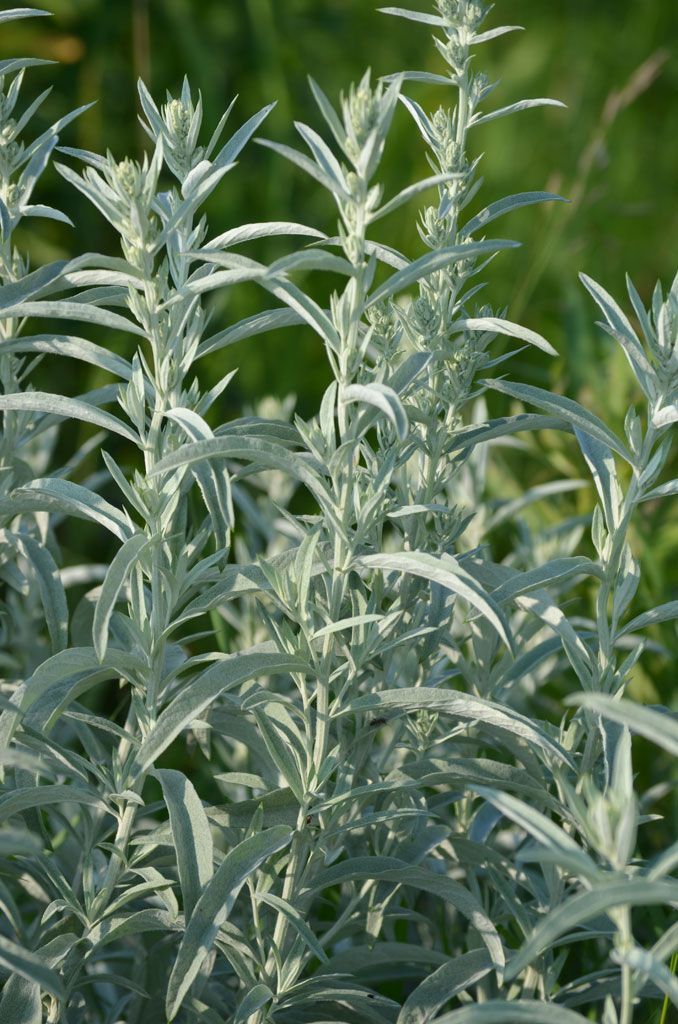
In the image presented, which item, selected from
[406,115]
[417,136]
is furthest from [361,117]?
[417,136]

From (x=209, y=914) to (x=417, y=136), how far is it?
7.20 feet

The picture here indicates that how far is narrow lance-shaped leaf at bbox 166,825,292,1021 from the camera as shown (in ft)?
2.41

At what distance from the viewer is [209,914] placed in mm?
747

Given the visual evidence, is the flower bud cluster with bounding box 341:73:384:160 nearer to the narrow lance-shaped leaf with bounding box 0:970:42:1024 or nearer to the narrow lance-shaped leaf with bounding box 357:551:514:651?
the narrow lance-shaped leaf with bounding box 357:551:514:651

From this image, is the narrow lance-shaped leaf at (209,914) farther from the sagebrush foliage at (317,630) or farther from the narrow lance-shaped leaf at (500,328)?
the narrow lance-shaped leaf at (500,328)

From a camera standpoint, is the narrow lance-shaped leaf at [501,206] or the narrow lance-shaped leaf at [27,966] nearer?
the narrow lance-shaped leaf at [27,966]

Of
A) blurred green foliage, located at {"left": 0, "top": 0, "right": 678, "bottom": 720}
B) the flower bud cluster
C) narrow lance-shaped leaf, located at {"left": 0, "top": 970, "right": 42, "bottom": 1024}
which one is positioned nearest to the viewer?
the flower bud cluster

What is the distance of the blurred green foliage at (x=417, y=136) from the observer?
7.06ft

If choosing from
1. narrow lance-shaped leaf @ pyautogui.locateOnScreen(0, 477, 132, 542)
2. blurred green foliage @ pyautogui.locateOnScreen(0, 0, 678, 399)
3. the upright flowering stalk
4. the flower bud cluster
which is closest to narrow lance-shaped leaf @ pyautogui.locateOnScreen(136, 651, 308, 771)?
narrow lance-shaped leaf @ pyautogui.locateOnScreen(0, 477, 132, 542)

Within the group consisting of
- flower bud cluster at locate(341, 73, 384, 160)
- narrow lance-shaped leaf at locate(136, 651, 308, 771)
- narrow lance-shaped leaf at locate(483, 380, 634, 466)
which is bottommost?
narrow lance-shaped leaf at locate(136, 651, 308, 771)

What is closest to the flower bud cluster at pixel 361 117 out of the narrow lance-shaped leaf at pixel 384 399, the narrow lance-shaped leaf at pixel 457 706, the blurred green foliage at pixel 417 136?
the narrow lance-shaped leaf at pixel 384 399

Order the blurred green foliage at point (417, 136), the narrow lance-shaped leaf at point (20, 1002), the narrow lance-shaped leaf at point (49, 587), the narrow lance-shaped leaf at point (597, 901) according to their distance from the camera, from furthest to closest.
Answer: the blurred green foliage at point (417, 136) < the narrow lance-shaped leaf at point (49, 587) < the narrow lance-shaped leaf at point (20, 1002) < the narrow lance-shaped leaf at point (597, 901)

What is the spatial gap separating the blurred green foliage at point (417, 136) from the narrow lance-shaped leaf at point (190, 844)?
1055mm

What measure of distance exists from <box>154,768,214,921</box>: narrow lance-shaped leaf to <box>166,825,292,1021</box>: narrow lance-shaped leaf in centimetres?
2
